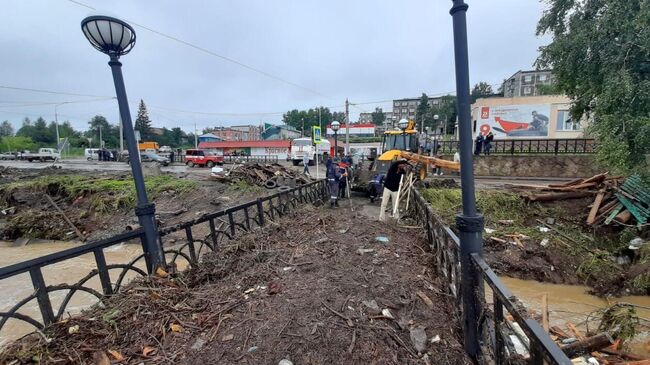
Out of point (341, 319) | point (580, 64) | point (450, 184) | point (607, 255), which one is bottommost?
point (607, 255)

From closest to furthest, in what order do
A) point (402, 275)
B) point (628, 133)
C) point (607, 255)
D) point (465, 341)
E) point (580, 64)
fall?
point (465, 341) → point (402, 275) → point (607, 255) → point (628, 133) → point (580, 64)

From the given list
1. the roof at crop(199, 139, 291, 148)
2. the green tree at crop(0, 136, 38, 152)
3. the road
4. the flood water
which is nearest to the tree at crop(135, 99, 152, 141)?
the green tree at crop(0, 136, 38, 152)

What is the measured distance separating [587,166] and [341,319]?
1951 centimetres

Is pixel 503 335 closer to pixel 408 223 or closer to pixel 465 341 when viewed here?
pixel 465 341

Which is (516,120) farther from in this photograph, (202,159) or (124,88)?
(124,88)

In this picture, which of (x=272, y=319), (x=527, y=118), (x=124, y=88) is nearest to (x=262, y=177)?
(x=124, y=88)

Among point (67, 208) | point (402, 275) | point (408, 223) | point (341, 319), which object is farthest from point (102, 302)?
point (67, 208)

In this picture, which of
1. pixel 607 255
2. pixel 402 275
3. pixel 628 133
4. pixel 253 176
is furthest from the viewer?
pixel 253 176

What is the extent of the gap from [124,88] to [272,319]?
3.27 meters

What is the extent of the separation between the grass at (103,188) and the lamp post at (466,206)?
537 inches

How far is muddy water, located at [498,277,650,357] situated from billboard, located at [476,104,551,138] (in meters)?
28.3

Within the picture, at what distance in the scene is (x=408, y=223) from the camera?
779 centimetres

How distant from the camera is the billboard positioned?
31438 millimetres

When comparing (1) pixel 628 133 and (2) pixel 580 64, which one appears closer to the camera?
(1) pixel 628 133
